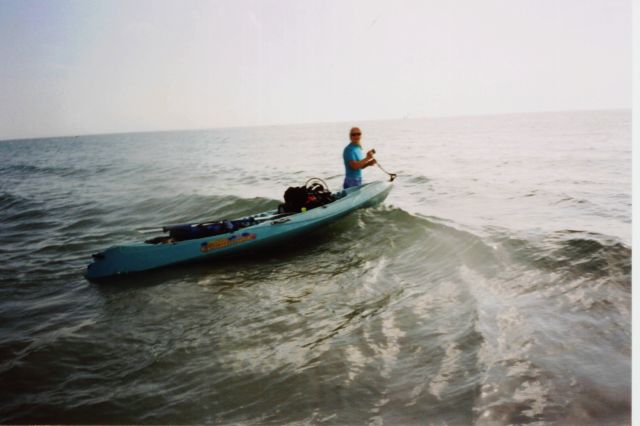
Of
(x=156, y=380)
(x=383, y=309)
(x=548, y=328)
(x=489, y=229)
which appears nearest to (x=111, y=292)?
(x=156, y=380)

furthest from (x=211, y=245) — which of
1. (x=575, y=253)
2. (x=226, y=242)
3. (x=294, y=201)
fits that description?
(x=575, y=253)

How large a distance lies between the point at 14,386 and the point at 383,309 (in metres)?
3.87

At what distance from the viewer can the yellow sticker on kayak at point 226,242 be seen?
6.72 meters

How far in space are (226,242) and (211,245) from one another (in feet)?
0.83

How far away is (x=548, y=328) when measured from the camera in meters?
4.07

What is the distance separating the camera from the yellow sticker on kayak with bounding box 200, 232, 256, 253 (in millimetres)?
6723

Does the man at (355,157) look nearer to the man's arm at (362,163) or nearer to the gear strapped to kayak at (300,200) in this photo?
the man's arm at (362,163)

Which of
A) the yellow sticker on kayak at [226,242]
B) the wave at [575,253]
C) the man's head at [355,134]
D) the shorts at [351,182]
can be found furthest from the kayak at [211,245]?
the wave at [575,253]

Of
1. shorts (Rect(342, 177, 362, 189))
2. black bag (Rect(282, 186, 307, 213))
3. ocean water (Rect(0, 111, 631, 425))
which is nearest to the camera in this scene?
ocean water (Rect(0, 111, 631, 425))

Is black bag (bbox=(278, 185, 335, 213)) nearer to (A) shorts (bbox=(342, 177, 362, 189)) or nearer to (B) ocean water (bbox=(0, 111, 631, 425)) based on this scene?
Result: (B) ocean water (bbox=(0, 111, 631, 425))

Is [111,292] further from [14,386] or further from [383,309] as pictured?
[383,309]

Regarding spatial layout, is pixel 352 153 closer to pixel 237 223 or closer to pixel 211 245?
pixel 237 223

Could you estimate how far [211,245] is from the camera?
6.74 metres

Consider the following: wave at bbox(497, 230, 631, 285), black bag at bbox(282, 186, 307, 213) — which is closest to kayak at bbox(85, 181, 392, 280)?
black bag at bbox(282, 186, 307, 213)
